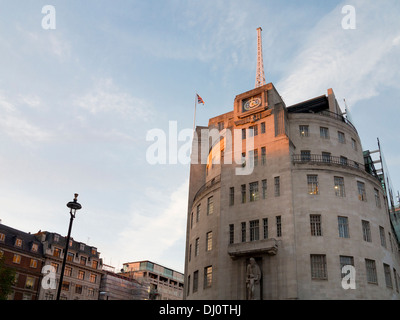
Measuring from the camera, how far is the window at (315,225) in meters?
42.7

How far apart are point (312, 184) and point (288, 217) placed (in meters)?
5.04

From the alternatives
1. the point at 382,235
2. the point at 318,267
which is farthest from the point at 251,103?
the point at 318,267

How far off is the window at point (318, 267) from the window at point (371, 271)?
4.57m

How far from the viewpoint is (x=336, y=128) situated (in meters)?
52.1

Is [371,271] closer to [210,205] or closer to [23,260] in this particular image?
[210,205]

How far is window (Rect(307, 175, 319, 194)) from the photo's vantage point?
1766 inches

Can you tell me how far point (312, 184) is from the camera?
4531 cm

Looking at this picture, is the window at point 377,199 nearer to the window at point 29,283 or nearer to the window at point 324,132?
the window at point 324,132

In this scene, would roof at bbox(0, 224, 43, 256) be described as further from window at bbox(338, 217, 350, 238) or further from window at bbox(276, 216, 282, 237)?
window at bbox(338, 217, 350, 238)

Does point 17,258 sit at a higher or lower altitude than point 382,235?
higher

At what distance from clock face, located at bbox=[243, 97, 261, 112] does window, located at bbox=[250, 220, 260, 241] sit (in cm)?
1517

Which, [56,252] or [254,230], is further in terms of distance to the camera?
[56,252]
